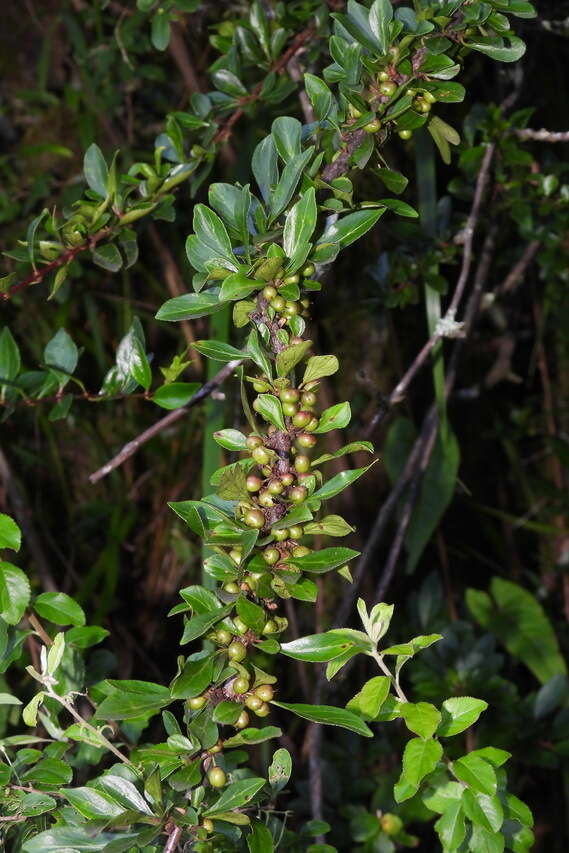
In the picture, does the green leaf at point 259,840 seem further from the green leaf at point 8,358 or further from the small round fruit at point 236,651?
the green leaf at point 8,358

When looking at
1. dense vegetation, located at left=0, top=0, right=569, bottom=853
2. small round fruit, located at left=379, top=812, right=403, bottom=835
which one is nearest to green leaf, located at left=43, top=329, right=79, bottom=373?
dense vegetation, located at left=0, top=0, right=569, bottom=853

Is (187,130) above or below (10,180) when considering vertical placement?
above

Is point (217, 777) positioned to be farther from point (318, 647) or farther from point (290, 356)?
point (290, 356)

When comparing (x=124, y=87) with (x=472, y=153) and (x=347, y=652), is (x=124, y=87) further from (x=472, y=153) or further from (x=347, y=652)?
(x=347, y=652)

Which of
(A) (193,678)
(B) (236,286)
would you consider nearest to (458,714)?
(A) (193,678)

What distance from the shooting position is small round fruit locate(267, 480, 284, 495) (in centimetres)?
41

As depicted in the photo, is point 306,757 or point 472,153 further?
point 306,757

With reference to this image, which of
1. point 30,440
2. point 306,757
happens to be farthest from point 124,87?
point 306,757

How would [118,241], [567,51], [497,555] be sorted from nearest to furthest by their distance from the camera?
1. [118,241]
2. [567,51]
3. [497,555]

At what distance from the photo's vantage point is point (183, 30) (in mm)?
1151

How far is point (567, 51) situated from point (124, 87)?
667 mm

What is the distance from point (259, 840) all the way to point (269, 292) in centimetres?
26

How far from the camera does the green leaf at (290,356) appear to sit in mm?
390

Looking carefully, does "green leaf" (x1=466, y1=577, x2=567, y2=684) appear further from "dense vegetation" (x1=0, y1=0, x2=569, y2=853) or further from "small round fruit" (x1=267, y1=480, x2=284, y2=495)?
Answer: "small round fruit" (x1=267, y1=480, x2=284, y2=495)
